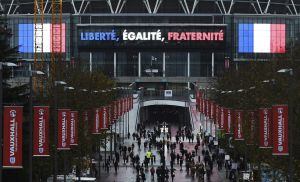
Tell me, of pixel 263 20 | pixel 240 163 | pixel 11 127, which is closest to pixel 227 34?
pixel 263 20

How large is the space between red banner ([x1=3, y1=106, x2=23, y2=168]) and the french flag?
495 feet

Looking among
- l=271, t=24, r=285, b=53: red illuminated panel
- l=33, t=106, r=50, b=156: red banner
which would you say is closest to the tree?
l=33, t=106, r=50, b=156: red banner

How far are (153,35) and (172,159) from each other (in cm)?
11382

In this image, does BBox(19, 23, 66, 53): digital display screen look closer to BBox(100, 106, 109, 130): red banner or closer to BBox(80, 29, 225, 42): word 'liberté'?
BBox(80, 29, 225, 42): word 'liberté'

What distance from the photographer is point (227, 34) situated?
609 ft

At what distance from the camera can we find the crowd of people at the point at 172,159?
2776 inches

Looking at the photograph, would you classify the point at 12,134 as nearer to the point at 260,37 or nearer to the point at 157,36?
the point at 260,37

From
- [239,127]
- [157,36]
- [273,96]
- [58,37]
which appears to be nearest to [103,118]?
[239,127]

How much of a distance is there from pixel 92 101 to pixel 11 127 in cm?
3616

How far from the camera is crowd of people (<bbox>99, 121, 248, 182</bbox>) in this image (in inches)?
2776

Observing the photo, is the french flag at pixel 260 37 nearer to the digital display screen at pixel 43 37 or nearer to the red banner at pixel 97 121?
the digital display screen at pixel 43 37

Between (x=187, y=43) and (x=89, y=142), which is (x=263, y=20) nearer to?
(x=187, y=43)

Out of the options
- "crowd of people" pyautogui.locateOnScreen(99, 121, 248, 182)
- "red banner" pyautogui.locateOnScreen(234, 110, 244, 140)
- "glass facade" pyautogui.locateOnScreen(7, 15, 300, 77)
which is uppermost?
"glass facade" pyautogui.locateOnScreen(7, 15, 300, 77)

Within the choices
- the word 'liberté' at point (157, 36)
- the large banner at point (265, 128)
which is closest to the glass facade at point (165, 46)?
the word 'liberté' at point (157, 36)
